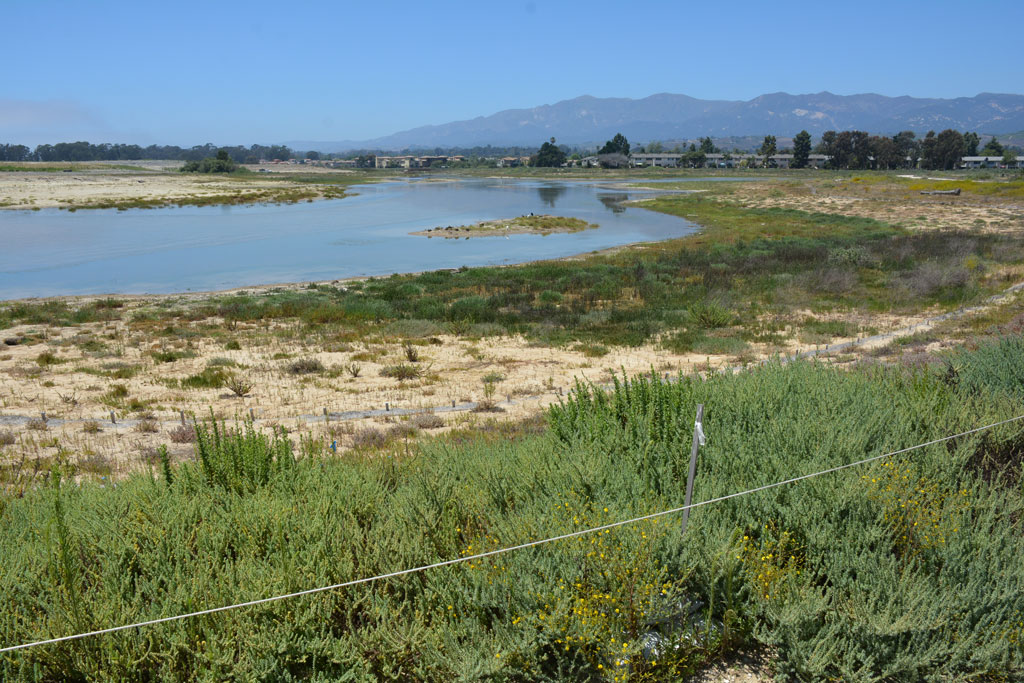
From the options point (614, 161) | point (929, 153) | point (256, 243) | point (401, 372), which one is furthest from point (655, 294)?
point (614, 161)

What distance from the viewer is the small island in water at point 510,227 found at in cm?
4972

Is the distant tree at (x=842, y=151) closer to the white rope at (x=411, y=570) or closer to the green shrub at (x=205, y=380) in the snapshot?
the green shrub at (x=205, y=380)

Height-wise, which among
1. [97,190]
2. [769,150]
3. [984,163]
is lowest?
[97,190]

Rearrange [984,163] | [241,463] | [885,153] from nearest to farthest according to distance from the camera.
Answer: [241,463] → [885,153] → [984,163]

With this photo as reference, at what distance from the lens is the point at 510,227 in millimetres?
52688

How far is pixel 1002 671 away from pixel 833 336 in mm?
14061

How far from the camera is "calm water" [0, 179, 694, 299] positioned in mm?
33375

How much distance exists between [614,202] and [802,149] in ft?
246

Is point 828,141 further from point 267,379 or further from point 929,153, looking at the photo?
point 267,379

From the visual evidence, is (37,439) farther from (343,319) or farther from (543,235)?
(543,235)

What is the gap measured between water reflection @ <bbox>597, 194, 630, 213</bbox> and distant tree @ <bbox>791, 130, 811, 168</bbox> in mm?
62426

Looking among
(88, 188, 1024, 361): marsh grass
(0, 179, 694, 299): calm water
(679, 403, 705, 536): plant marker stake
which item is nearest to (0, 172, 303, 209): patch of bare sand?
(0, 179, 694, 299): calm water

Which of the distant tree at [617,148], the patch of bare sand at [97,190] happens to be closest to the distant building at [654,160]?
the distant tree at [617,148]

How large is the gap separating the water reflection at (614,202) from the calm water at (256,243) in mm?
274
